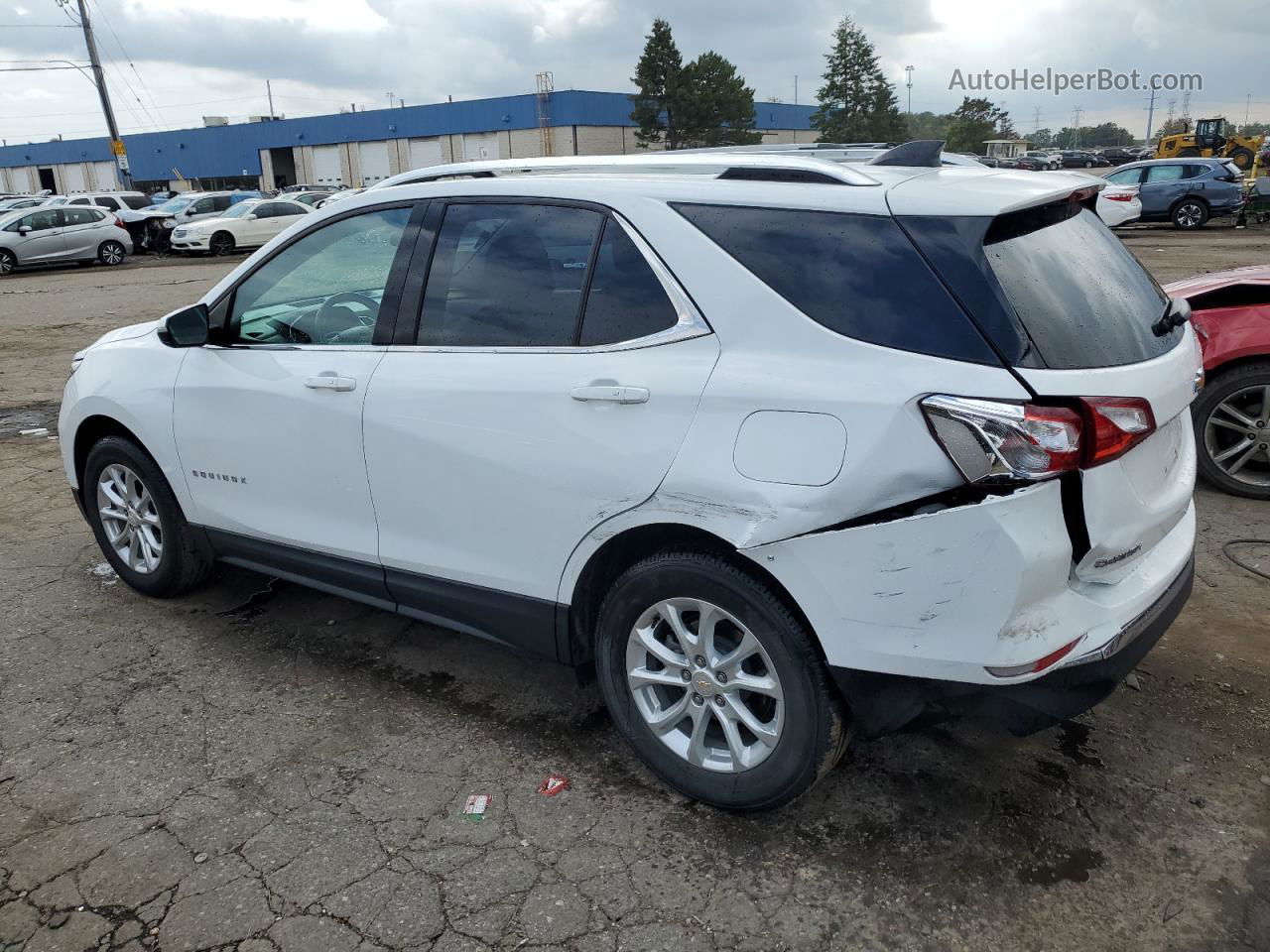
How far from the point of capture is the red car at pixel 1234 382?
16.5ft

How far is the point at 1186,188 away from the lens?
78.9 feet

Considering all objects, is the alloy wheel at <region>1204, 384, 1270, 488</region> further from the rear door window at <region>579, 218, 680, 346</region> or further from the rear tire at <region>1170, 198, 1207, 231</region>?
the rear tire at <region>1170, 198, 1207, 231</region>

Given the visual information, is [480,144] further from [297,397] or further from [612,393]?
[612,393]

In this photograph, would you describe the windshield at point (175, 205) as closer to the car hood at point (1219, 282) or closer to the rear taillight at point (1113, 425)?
the car hood at point (1219, 282)

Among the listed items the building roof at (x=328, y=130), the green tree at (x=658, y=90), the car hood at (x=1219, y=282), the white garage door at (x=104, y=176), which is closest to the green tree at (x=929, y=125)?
the building roof at (x=328, y=130)

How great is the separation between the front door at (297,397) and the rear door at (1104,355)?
6.68 feet

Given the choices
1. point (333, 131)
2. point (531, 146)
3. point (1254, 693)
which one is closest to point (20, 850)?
point (1254, 693)

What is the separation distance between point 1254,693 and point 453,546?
282cm

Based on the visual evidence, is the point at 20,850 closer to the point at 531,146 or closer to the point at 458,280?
the point at 458,280

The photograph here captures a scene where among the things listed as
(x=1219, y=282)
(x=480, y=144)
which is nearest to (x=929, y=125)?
(x=480, y=144)

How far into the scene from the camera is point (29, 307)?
16.6 m

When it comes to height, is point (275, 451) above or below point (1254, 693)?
above

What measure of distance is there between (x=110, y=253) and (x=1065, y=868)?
28036 mm

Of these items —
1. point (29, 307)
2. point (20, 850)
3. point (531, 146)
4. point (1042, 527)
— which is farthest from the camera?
point (531, 146)
